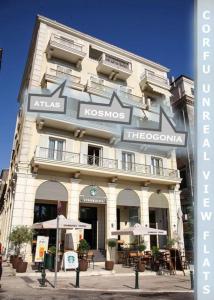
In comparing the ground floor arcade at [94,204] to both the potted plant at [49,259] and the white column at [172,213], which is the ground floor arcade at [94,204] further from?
the potted plant at [49,259]

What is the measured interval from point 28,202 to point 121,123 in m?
13.7

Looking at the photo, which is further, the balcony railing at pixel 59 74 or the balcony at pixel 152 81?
the balcony at pixel 152 81

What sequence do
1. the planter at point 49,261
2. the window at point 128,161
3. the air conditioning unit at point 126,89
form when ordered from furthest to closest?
the air conditioning unit at point 126,89, the window at point 128,161, the planter at point 49,261

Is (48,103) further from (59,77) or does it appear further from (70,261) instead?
(59,77)

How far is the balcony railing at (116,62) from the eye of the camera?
22.8 metres

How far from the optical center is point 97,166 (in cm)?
1886

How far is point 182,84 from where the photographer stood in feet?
96.2

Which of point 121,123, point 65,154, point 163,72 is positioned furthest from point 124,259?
point 163,72

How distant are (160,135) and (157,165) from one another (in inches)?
746

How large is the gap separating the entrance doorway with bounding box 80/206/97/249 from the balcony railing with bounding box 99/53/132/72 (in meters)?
12.0

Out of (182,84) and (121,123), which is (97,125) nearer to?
(182,84)
